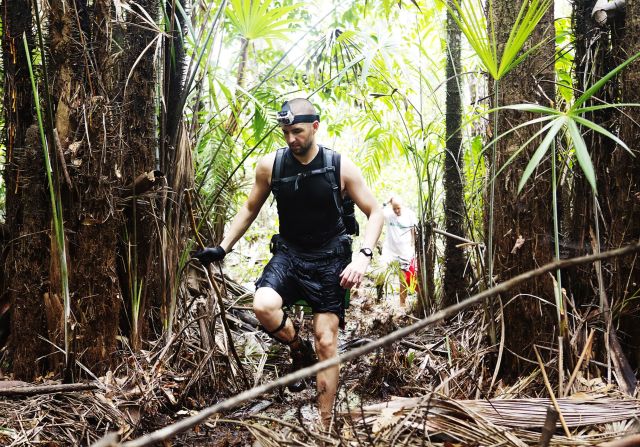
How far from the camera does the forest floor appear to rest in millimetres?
1562

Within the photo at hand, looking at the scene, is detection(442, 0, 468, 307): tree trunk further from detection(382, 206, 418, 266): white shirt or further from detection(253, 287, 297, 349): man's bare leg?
detection(253, 287, 297, 349): man's bare leg

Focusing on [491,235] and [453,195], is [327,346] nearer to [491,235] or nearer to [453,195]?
[491,235]

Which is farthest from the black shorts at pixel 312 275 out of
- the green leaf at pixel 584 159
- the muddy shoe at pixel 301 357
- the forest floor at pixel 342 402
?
the green leaf at pixel 584 159

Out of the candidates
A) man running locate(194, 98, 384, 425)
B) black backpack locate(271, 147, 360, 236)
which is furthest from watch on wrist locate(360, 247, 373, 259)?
black backpack locate(271, 147, 360, 236)

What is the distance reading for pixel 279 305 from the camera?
10.1 ft

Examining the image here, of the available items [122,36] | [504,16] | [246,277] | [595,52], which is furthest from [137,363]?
[246,277]

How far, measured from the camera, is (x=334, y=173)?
10.5 feet

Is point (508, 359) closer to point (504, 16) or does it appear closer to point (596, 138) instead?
point (596, 138)

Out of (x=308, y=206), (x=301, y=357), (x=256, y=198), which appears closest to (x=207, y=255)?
(x=256, y=198)

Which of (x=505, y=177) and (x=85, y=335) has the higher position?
(x=505, y=177)

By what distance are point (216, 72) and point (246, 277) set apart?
436cm

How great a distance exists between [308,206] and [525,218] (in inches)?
49.0

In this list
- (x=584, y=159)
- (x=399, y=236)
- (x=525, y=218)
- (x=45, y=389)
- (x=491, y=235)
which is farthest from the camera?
(x=399, y=236)

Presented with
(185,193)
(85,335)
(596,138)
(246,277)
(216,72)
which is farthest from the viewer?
(246,277)
